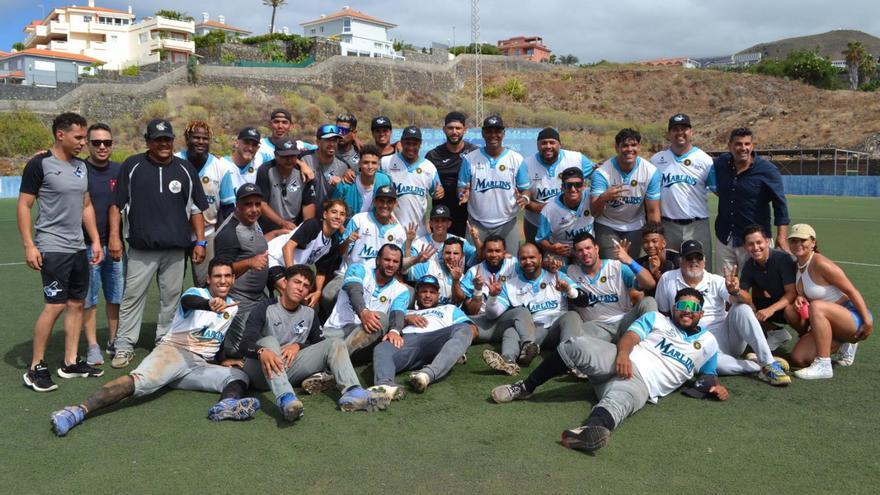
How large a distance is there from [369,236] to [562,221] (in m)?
2.05

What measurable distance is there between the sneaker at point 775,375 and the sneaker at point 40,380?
5.79 meters

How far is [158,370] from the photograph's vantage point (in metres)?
5.15

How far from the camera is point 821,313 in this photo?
19.3 feet

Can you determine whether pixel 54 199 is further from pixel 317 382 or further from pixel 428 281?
pixel 428 281

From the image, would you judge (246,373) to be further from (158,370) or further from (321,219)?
(321,219)

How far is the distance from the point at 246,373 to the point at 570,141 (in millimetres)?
53362

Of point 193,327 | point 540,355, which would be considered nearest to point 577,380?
point 540,355

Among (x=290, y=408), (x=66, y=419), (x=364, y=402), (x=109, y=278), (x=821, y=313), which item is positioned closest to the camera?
(x=66, y=419)

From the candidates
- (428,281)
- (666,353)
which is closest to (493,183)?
(428,281)

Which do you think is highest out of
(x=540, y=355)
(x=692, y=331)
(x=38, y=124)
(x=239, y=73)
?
(x=239, y=73)

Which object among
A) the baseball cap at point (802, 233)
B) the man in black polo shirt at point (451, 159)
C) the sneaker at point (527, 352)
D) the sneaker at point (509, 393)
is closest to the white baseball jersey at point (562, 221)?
the man in black polo shirt at point (451, 159)

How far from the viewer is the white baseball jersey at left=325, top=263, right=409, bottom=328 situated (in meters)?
6.24

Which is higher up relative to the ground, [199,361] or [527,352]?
[199,361]

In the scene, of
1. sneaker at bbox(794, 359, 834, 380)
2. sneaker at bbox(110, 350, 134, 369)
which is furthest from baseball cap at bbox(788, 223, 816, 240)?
sneaker at bbox(110, 350, 134, 369)
